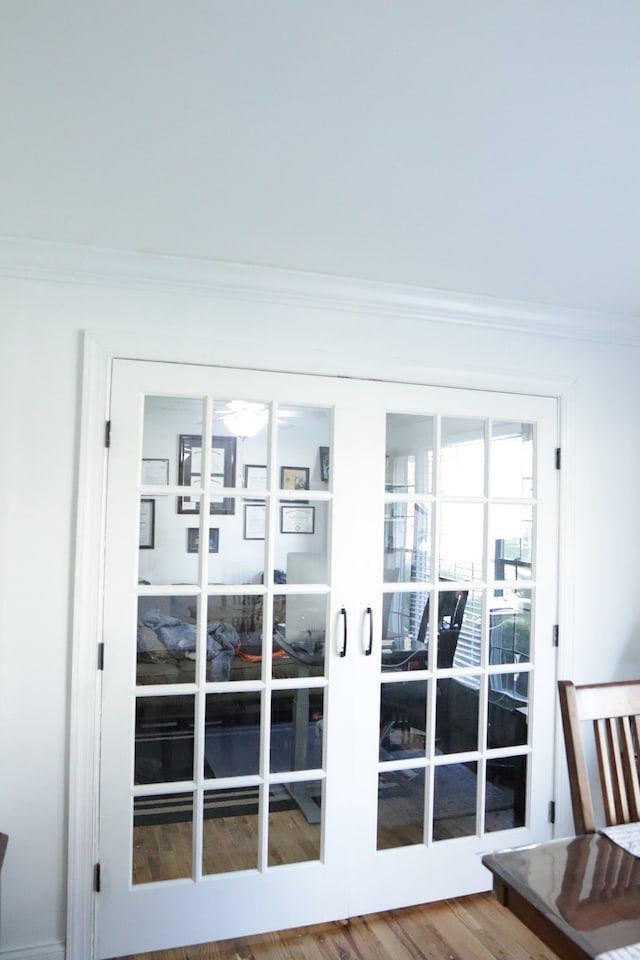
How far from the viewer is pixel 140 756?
93.5 inches

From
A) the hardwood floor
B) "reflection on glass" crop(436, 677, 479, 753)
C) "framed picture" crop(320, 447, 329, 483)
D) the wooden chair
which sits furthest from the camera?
"reflection on glass" crop(436, 677, 479, 753)

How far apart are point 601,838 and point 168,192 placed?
1.97 meters

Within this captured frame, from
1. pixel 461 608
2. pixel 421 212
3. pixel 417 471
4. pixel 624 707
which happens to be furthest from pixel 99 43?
pixel 461 608

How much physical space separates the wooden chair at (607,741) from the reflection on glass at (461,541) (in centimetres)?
93

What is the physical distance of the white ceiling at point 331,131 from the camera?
1.19 metres

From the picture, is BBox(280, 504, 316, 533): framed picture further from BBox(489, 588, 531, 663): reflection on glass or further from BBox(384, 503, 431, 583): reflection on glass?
BBox(489, 588, 531, 663): reflection on glass

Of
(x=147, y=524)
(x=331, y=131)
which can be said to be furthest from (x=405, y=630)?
(x=331, y=131)

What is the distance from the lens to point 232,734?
2.46m

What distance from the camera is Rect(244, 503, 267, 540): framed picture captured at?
2486 millimetres

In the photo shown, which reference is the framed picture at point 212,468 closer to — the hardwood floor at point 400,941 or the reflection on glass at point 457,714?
the reflection on glass at point 457,714

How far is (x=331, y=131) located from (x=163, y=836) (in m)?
2.30

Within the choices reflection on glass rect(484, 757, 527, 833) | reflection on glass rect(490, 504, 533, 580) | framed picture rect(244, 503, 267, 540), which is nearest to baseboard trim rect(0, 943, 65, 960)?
framed picture rect(244, 503, 267, 540)

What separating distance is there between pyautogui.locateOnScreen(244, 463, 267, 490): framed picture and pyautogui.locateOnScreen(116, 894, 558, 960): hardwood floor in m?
1.62

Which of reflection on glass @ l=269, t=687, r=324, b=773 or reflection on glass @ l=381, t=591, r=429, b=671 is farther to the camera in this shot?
reflection on glass @ l=381, t=591, r=429, b=671
